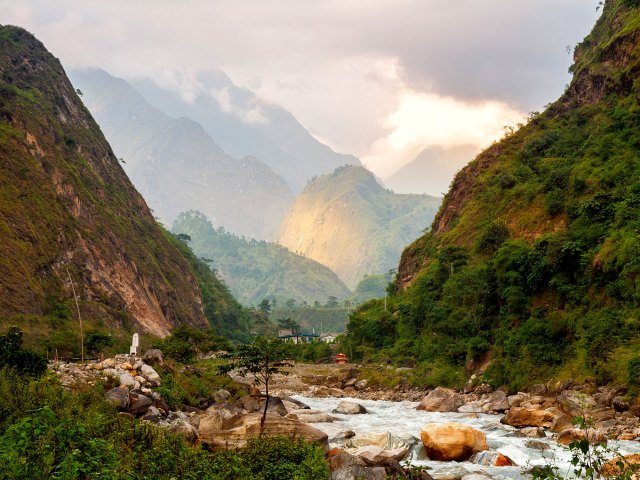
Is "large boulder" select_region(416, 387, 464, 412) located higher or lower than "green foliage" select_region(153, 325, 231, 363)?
lower

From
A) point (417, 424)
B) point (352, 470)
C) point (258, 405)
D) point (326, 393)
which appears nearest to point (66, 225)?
point (326, 393)

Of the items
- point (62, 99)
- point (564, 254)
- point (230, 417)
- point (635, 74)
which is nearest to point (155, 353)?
point (230, 417)

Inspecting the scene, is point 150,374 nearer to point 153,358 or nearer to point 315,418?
point 153,358

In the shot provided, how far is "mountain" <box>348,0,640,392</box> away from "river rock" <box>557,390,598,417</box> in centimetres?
239

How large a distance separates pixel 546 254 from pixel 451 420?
1966 centimetres

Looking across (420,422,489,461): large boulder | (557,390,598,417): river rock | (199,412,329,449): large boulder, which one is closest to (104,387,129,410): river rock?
(199,412,329,449): large boulder

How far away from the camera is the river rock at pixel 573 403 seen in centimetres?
2895

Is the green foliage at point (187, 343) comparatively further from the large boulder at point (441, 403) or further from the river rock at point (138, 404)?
the river rock at point (138, 404)

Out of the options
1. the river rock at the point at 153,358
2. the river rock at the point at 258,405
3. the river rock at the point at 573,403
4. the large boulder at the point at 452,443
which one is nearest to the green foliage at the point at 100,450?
the large boulder at the point at 452,443

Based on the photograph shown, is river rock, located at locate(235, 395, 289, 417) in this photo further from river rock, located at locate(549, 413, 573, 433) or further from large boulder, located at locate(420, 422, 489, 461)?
river rock, located at locate(549, 413, 573, 433)

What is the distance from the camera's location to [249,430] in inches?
918

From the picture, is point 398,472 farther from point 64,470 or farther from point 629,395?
point 629,395

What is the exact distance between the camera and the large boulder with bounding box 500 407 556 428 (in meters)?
29.7

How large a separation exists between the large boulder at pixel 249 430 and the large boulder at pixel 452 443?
4.52 metres
